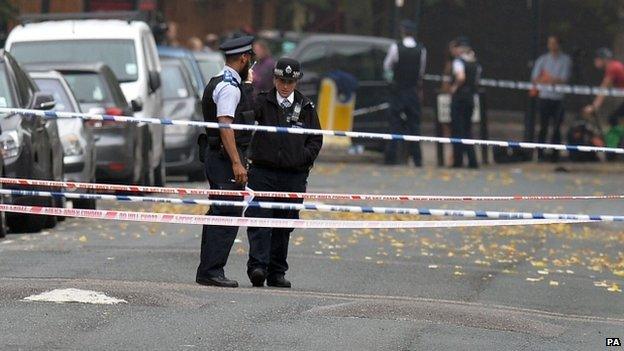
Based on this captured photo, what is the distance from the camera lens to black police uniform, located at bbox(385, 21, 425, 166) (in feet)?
92.2

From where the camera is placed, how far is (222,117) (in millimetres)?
11727

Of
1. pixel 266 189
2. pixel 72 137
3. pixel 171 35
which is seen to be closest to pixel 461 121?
pixel 171 35

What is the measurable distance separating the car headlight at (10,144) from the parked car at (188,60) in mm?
9843

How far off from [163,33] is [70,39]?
21.3 ft

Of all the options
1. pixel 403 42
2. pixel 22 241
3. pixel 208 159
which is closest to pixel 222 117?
pixel 208 159

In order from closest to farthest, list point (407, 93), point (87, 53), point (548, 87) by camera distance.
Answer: point (87, 53)
point (407, 93)
point (548, 87)

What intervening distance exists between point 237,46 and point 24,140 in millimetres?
4256

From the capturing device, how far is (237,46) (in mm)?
11867

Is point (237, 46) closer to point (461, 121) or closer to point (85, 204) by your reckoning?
point (85, 204)

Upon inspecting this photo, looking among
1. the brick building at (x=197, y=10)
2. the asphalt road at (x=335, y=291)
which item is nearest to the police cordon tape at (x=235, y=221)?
the asphalt road at (x=335, y=291)

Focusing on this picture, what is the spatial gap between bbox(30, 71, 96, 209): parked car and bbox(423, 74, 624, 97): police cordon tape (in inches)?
439

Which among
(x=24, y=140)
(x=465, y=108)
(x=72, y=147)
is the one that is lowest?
(x=465, y=108)

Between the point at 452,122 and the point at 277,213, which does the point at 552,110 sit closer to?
the point at 452,122

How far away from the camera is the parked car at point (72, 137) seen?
1828 cm
